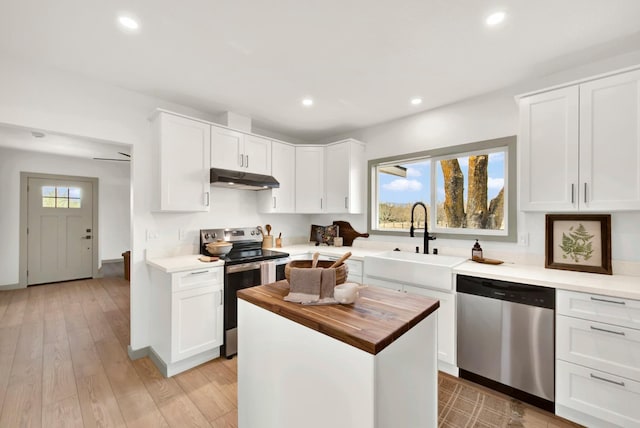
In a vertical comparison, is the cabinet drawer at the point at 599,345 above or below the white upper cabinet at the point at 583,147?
below

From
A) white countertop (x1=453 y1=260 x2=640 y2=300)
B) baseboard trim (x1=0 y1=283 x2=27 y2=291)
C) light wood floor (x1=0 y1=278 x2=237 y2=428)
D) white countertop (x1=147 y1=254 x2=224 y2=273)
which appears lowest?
light wood floor (x1=0 y1=278 x2=237 y2=428)

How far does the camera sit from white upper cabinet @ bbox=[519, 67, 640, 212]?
1.84 m

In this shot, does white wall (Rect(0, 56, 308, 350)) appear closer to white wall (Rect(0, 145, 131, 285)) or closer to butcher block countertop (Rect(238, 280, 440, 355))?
butcher block countertop (Rect(238, 280, 440, 355))

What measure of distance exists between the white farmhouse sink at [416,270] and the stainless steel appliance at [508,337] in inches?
5.4

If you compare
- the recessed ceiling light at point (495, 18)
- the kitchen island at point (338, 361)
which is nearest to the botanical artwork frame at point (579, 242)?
the recessed ceiling light at point (495, 18)

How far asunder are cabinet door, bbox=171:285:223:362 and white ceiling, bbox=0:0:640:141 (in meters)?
1.99

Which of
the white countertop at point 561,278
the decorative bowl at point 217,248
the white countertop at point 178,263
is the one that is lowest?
the white countertop at point 178,263

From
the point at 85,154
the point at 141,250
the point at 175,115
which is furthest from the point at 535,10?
the point at 85,154

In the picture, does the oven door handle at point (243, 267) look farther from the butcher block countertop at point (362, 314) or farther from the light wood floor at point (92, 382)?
the butcher block countertop at point (362, 314)

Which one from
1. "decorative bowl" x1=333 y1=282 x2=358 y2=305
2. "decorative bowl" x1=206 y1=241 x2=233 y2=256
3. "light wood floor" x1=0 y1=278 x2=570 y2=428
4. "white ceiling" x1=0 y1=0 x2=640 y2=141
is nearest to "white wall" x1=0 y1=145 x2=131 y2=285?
"light wood floor" x1=0 y1=278 x2=570 y2=428

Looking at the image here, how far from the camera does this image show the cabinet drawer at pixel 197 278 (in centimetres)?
237

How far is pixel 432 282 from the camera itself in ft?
7.83

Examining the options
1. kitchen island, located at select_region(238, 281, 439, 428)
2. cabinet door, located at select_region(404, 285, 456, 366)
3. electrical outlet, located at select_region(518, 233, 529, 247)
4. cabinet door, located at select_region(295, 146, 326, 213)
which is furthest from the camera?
cabinet door, located at select_region(295, 146, 326, 213)

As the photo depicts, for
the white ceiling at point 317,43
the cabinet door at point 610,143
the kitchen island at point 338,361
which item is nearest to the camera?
the kitchen island at point 338,361
